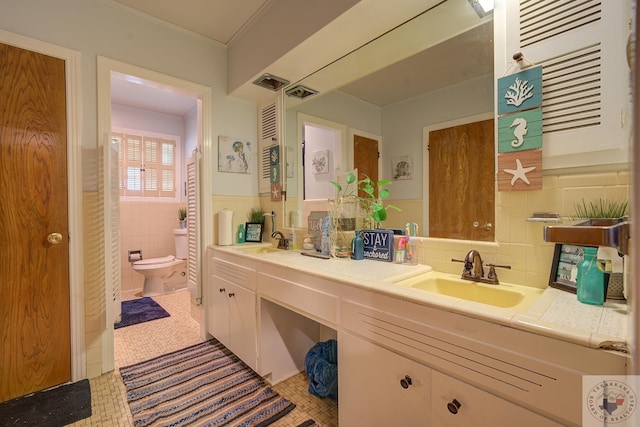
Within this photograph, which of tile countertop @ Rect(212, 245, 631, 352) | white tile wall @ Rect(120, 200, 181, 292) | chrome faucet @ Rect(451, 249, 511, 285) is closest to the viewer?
tile countertop @ Rect(212, 245, 631, 352)

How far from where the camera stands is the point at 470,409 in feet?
2.79

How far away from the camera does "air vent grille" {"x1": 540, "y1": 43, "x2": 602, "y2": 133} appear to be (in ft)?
3.23

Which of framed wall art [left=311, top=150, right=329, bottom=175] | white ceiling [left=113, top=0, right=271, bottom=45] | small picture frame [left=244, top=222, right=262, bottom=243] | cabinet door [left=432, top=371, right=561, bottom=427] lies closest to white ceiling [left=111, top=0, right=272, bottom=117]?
white ceiling [left=113, top=0, right=271, bottom=45]

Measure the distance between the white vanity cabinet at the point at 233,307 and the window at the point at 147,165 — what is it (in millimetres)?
2344

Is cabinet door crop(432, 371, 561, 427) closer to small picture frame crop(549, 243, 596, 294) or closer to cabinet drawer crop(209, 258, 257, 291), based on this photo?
small picture frame crop(549, 243, 596, 294)

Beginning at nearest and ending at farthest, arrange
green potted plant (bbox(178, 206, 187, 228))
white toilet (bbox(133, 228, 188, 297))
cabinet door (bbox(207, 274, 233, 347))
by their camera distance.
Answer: cabinet door (bbox(207, 274, 233, 347))
white toilet (bbox(133, 228, 188, 297))
green potted plant (bbox(178, 206, 187, 228))

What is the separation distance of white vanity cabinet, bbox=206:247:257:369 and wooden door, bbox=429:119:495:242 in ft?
3.97

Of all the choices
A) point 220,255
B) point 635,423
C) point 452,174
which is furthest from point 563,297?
point 220,255

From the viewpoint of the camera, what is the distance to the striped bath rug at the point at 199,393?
154cm

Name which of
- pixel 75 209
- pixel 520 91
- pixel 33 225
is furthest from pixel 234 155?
pixel 520 91

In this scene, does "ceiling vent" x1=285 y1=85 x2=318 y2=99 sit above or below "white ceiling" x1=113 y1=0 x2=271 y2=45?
below

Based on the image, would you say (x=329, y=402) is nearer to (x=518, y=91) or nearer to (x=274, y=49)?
(x=518, y=91)

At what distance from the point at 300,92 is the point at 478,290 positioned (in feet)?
6.38

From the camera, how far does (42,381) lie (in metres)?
1.77
